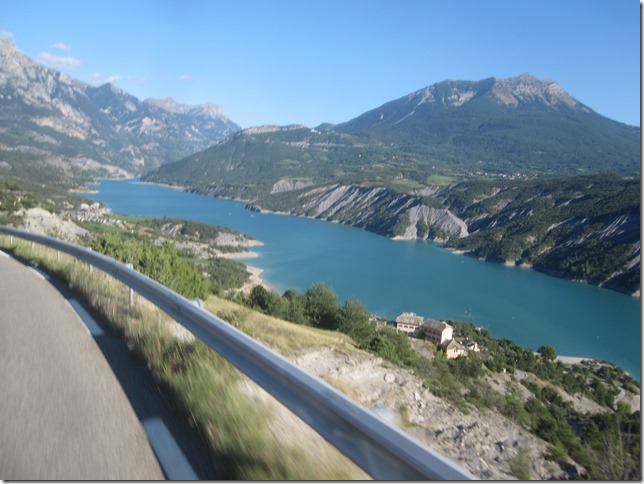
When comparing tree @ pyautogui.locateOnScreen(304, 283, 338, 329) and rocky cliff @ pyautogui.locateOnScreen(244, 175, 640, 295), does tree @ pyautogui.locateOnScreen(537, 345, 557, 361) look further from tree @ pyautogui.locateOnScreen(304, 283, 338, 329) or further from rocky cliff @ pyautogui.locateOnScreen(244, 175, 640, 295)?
rocky cliff @ pyautogui.locateOnScreen(244, 175, 640, 295)

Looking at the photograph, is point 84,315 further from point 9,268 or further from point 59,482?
point 9,268

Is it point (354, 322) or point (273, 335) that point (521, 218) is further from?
point (273, 335)

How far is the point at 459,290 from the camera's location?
62.5 m

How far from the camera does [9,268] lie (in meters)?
6.94

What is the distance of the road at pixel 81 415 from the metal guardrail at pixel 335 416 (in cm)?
45

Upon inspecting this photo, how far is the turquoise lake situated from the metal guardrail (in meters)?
46.5

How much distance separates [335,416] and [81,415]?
1417mm

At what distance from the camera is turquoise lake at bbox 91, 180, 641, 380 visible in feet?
158

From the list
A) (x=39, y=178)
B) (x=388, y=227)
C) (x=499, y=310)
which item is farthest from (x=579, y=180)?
(x=39, y=178)

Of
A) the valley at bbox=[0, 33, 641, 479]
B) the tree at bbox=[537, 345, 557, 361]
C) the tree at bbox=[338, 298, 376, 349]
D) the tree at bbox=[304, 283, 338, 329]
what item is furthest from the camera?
the tree at bbox=[537, 345, 557, 361]

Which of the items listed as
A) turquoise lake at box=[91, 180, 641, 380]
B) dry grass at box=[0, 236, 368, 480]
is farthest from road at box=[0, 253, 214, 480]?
turquoise lake at box=[91, 180, 641, 380]

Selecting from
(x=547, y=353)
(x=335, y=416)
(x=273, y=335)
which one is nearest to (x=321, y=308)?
(x=273, y=335)

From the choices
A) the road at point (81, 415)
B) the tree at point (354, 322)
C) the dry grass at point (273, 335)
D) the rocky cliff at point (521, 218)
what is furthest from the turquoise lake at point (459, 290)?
the road at point (81, 415)

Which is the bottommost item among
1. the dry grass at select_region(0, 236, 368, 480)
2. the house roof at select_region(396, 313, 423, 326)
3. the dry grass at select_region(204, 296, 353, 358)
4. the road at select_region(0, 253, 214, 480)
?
the house roof at select_region(396, 313, 423, 326)
